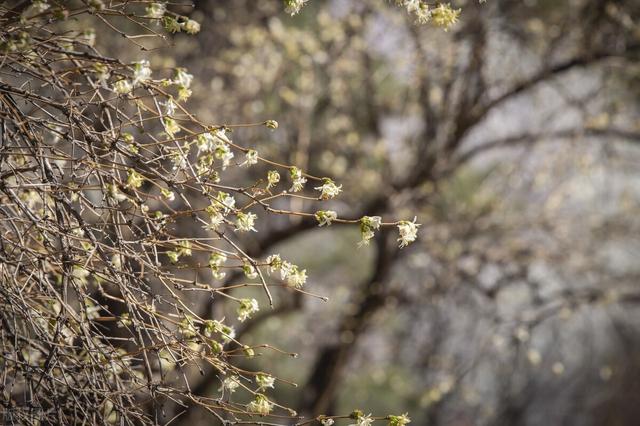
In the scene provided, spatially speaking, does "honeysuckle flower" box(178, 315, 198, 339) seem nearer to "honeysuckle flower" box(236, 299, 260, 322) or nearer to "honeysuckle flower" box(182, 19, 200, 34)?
"honeysuckle flower" box(236, 299, 260, 322)

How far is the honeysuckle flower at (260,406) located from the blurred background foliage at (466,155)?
3.09 meters

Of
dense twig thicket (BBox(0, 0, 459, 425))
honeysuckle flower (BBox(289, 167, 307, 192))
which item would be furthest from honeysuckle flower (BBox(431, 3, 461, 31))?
honeysuckle flower (BBox(289, 167, 307, 192))

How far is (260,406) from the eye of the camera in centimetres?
180

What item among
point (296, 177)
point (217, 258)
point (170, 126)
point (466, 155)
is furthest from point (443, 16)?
point (466, 155)

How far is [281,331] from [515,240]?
3836 mm

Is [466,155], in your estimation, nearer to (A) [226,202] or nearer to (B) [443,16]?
(B) [443,16]

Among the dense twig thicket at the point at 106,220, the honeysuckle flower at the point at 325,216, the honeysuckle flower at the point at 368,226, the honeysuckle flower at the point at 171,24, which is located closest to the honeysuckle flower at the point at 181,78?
the dense twig thicket at the point at 106,220

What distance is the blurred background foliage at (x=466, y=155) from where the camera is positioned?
5.09 metres

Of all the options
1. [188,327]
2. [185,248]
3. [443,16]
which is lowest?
[188,327]

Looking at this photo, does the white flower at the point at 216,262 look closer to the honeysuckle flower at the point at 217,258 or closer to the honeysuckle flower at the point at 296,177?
the honeysuckle flower at the point at 217,258

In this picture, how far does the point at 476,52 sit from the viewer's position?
4.97 metres

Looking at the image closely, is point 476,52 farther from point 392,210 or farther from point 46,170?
point 46,170

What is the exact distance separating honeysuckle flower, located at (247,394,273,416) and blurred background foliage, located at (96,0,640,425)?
3.09 m

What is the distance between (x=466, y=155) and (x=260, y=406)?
402cm
